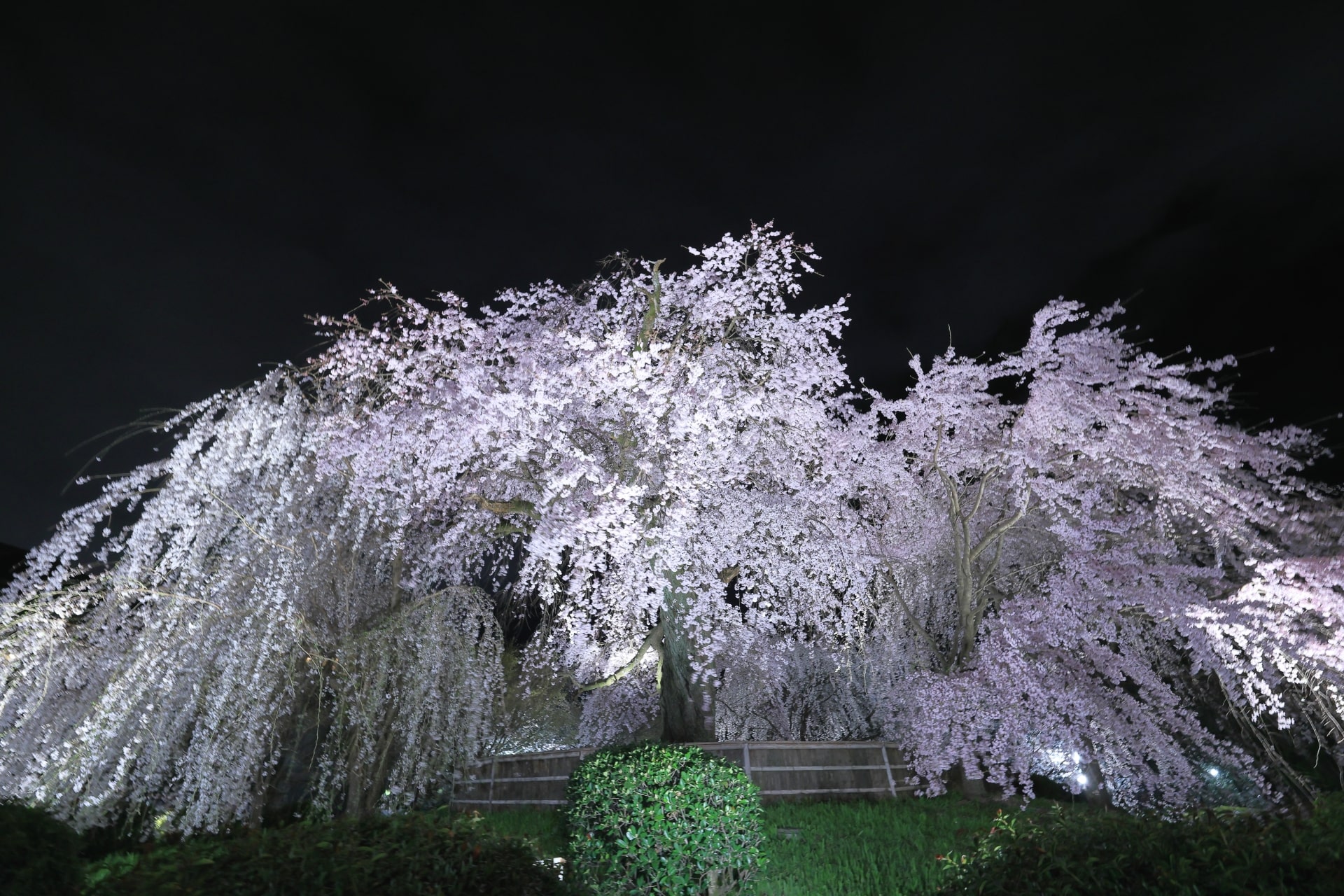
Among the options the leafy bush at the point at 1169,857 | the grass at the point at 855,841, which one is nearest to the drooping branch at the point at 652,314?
the grass at the point at 855,841

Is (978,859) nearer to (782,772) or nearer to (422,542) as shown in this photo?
(782,772)

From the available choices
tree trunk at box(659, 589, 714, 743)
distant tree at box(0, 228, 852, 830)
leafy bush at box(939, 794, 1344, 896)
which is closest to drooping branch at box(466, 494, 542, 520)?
distant tree at box(0, 228, 852, 830)

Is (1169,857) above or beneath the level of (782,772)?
beneath

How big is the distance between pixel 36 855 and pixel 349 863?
5.64ft

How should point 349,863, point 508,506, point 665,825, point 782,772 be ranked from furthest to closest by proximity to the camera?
point 782,772 → point 508,506 → point 665,825 → point 349,863

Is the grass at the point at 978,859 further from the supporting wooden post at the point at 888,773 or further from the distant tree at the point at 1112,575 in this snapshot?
the supporting wooden post at the point at 888,773

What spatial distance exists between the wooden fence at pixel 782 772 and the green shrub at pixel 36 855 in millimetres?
5932

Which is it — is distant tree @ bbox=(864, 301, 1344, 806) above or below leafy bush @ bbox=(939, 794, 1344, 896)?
above

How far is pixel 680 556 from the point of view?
839 centimetres

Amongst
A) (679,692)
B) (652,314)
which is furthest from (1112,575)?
(652,314)

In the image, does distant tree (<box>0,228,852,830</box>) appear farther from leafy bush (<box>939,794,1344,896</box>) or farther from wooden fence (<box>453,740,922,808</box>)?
leafy bush (<box>939,794,1344,896</box>)

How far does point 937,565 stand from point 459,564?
7.03m

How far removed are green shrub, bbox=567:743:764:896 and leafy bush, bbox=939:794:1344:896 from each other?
6.47ft

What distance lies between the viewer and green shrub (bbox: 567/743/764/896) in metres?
4.97
